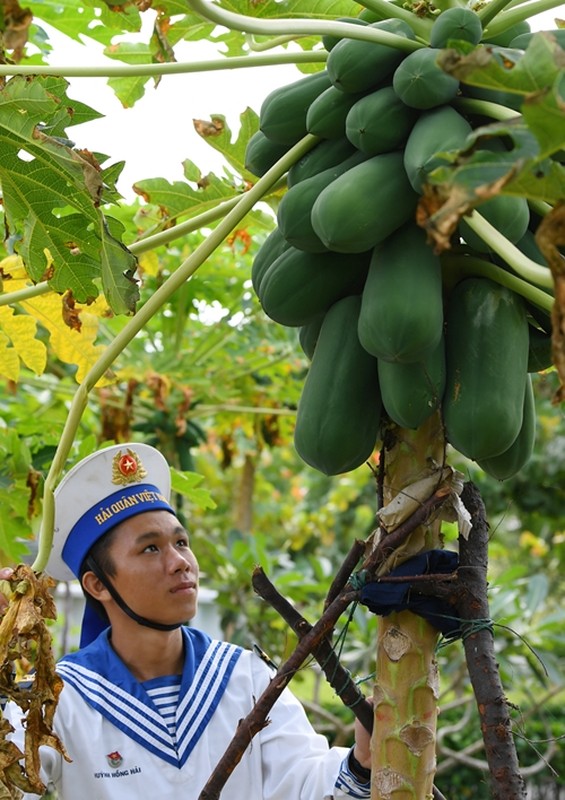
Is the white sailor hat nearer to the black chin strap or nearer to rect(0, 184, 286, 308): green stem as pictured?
the black chin strap

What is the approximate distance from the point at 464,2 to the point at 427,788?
111cm

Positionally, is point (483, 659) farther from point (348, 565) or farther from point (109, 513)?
point (109, 513)

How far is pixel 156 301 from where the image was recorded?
5.20 feet

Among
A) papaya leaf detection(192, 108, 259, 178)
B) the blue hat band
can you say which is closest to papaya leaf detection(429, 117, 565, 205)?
papaya leaf detection(192, 108, 259, 178)

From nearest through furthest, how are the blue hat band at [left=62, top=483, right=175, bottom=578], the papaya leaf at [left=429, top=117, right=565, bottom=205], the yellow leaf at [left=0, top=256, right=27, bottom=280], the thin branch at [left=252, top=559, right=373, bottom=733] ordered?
the papaya leaf at [left=429, top=117, right=565, bottom=205], the thin branch at [left=252, top=559, right=373, bottom=733], the yellow leaf at [left=0, top=256, right=27, bottom=280], the blue hat band at [left=62, top=483, right=175, bottom=578]

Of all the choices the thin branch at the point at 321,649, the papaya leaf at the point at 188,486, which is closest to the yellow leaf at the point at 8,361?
the papaya leaf at the point at 188,486

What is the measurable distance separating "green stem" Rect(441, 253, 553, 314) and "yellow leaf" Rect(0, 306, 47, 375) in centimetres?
110

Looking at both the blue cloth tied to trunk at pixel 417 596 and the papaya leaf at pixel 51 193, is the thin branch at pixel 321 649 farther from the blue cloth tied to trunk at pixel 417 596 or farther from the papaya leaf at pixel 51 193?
the papaya leaf at pixel 51 193

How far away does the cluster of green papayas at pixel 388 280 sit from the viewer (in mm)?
1328

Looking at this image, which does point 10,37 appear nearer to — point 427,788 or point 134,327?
point 134,327

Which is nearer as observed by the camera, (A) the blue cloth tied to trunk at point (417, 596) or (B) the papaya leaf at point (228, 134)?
(A) the blue cloth tied to trunk at point (417, 596)

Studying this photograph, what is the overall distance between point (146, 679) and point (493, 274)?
4.92 feet

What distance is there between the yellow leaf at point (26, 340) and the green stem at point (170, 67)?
781 millimetres

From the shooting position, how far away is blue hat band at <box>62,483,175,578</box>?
2.60 m
